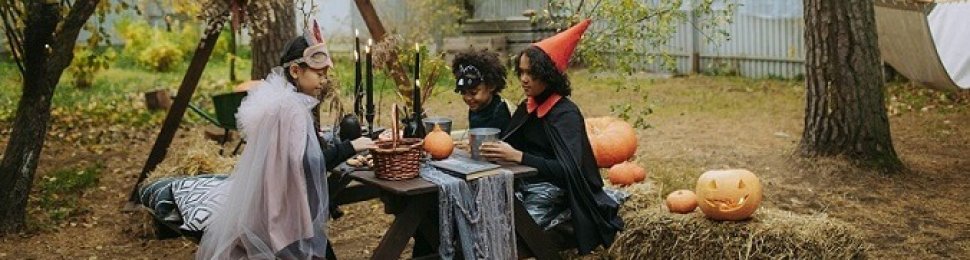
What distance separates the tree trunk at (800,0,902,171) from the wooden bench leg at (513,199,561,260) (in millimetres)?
3596

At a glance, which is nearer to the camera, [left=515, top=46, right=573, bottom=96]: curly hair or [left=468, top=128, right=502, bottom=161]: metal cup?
[left=468, top=128, right=502, bottom=161]: metal cup

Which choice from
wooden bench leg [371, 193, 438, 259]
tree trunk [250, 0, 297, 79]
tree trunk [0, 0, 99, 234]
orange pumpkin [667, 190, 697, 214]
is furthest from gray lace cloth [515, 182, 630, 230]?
tree trunk [250, 0, 297, 79]

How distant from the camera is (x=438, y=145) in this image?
4344 millimetres

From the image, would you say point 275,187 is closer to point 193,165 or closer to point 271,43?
point 193,165

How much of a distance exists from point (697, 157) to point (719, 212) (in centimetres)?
382

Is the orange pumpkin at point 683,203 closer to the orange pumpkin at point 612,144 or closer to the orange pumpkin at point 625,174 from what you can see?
the orange pumpkin at point 625,174

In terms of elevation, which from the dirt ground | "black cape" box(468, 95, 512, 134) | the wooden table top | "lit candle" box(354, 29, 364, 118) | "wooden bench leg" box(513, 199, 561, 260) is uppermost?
"lit candle" box(354, 29, 364, 118)

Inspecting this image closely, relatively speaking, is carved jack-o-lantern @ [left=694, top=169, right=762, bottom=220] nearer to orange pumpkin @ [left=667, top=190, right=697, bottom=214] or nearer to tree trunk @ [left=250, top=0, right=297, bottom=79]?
orange pumpkin @ [left=667, top=190, right=697, bottom=214]

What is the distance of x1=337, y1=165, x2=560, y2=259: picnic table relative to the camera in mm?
4020

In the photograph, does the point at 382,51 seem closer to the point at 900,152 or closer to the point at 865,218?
the point at 865,218

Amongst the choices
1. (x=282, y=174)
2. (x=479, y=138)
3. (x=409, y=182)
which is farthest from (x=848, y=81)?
(x=282, y=174)

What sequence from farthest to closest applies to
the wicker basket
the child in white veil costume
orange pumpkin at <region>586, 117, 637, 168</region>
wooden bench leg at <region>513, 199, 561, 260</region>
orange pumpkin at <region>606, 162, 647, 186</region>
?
orange pumpkin at <region>586, 117, 637, 168</region> < orange pumpkin at <region>606, 162, 647, 186</region> < wooden bench leg at <region>513, 199, 561, 260</region> < the child in white veil costume < the wicker basket

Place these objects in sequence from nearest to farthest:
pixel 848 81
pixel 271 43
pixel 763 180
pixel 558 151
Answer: pixel 558 151 → pixel 848 81 → pixel 763 180 → pixel 271 43

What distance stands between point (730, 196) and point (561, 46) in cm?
97
